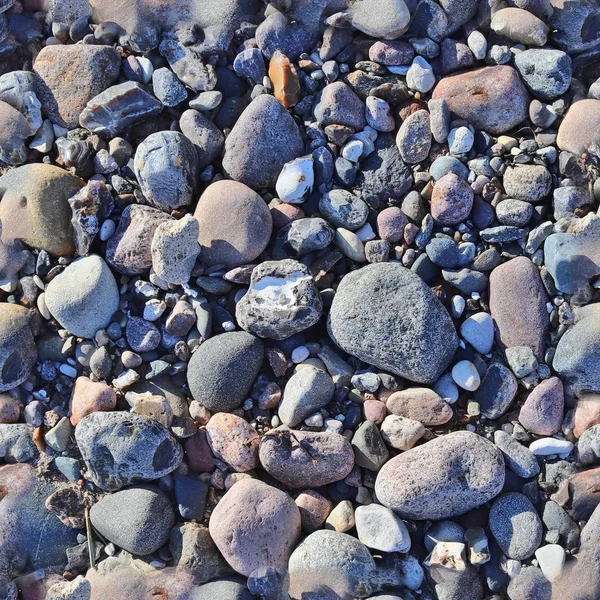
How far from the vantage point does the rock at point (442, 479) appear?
1956mm

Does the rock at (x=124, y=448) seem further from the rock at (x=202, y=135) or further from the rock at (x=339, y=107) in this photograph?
the rock at (x=339, y=107)

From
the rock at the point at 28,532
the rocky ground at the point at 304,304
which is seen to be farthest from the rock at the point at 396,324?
the rock at the point at 28,532

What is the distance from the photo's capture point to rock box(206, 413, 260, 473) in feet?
6.73

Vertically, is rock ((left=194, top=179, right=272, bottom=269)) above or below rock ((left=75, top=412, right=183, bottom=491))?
above

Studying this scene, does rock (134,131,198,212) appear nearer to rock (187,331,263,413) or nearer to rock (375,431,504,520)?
rock (187,331,263,413)

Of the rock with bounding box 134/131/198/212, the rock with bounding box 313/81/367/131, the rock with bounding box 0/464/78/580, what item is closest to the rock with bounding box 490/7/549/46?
the rock with bounding box 313/81/367/131

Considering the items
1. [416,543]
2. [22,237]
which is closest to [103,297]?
[22,237]

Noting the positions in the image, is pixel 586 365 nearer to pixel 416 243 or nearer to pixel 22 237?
pixel 416 243

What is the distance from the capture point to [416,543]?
202cm

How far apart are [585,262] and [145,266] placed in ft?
4.41

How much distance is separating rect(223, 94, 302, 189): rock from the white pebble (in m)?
0.84

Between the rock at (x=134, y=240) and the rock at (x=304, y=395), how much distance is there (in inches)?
23.4

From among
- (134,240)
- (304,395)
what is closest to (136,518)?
(304,395)

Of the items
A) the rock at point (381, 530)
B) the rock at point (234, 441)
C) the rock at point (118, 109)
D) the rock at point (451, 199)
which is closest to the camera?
the rock at point (381, 530)
